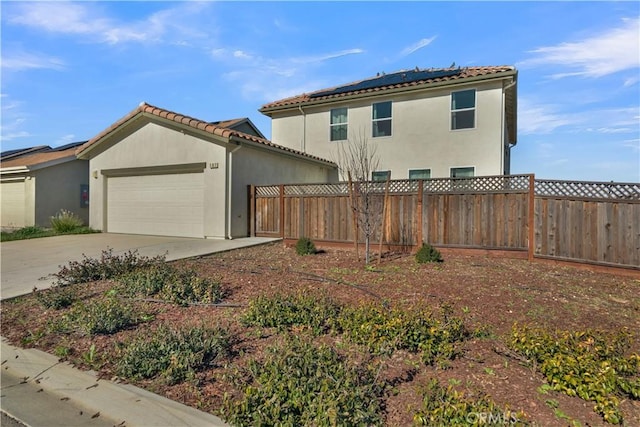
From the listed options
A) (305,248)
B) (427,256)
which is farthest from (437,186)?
(305,248)

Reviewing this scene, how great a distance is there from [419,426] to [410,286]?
3.33m

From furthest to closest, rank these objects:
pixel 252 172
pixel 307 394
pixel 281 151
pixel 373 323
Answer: pixel 281 151 < pixel 252 172 < pixel 373 323 < pixel 307 394

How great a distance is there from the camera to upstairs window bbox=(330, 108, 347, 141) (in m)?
15.4

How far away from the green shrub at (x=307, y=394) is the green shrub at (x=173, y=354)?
56 centimetres

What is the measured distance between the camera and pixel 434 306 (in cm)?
454

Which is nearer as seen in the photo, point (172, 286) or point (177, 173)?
point (172, 286)

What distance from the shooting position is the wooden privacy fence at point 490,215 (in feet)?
22.9

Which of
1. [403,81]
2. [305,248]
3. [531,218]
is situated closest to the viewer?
[531,218]

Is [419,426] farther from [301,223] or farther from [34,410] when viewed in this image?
[301,223]

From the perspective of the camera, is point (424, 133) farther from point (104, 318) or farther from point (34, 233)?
point (34, 233)

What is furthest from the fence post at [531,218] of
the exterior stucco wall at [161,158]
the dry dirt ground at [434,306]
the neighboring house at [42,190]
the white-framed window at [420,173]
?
the neighboring house at [42,190]

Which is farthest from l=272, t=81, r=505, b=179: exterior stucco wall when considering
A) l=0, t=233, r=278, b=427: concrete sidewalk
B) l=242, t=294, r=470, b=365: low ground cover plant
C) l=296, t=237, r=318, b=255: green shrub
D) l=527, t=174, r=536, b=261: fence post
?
l=0, t=233, r=278, b=427: concrete sidewalk

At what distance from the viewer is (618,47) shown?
718cm

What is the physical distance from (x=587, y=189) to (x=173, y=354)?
8.20m
